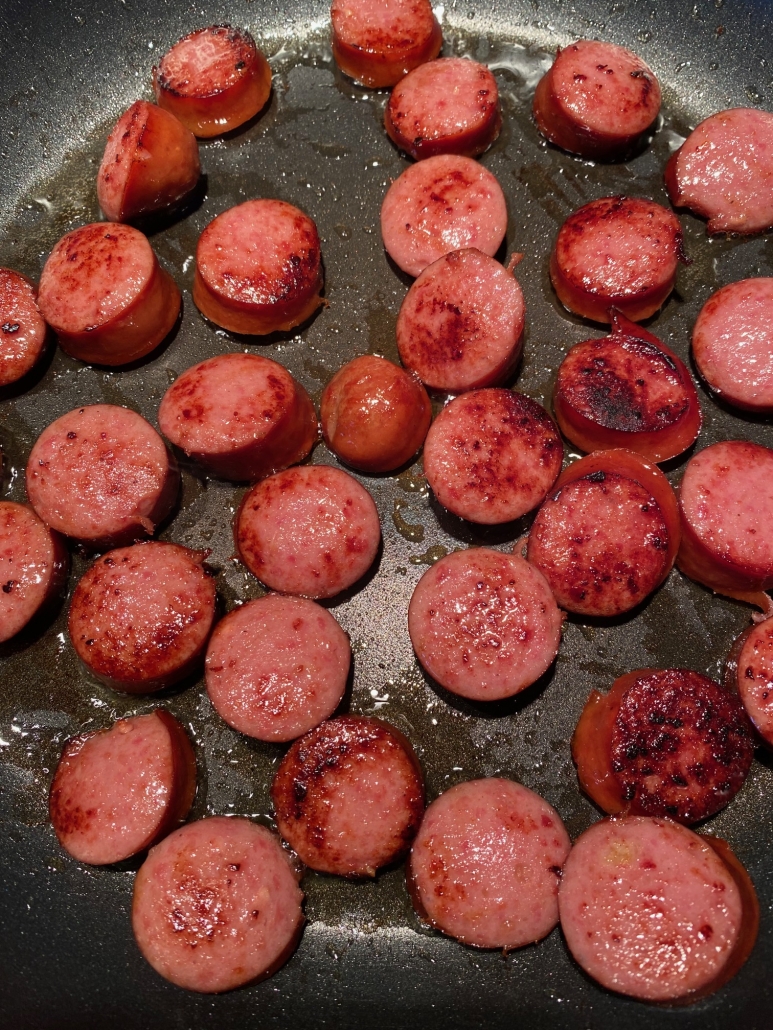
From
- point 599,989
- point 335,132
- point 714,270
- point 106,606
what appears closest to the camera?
point 599,989

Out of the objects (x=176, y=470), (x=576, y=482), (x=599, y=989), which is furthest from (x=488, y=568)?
(x=599, y=989)

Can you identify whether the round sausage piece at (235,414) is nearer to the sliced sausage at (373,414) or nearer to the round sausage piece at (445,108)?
the sliced sausage at (373,414)

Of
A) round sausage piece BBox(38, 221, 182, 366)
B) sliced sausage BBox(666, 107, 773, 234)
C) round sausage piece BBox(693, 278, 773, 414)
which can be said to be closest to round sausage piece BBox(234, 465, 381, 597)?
round sausage piece BBox(38, 221, 182, 366)

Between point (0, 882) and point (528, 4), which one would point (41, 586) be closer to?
point (0, 882)

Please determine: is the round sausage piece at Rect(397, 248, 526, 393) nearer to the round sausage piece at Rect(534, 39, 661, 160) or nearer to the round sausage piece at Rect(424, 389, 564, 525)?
the round sausage piece at Rect(424, 389, 564, 525)

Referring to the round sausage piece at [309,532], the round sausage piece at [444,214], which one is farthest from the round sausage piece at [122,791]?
the round sausage piece at [444,214]

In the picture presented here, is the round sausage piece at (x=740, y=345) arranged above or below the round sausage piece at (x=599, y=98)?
below
